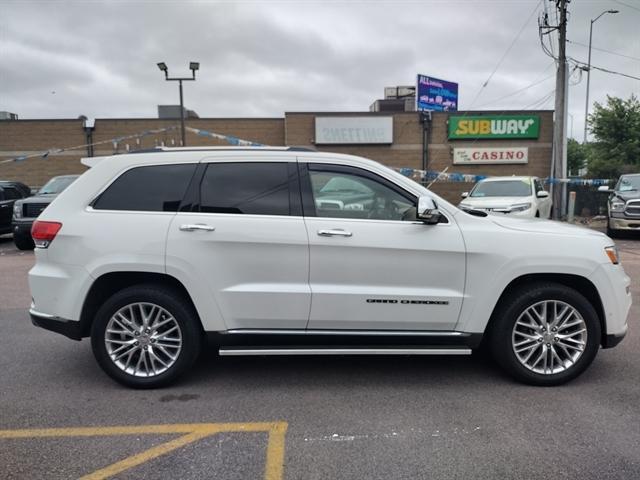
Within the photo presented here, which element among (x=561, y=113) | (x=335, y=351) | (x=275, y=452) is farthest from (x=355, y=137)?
(x=275, y=452)

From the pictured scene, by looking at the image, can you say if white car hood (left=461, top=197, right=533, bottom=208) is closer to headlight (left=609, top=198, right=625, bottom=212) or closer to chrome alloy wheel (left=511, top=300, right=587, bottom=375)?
headlight (left=609, top=198, right=625, bottom=212)

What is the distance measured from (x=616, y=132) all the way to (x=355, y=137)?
14.1 metres

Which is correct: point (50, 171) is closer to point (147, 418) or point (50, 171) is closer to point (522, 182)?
point (522, 182)

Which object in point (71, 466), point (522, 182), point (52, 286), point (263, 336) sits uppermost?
point (522, 182)

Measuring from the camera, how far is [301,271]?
12.8 ft

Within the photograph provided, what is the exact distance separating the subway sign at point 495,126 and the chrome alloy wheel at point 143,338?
A: 2295cm

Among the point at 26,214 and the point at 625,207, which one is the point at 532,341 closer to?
the point at 26,214

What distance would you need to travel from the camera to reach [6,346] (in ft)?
16.7

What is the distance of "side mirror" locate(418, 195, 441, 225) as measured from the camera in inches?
148

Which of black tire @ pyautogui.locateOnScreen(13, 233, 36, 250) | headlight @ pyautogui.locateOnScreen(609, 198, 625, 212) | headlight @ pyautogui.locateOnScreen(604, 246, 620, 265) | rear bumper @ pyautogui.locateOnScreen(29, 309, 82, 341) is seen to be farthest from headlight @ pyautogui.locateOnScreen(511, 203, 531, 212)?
black tire @ pyautogui.locateOnScreen(13, 233, 36, 250)

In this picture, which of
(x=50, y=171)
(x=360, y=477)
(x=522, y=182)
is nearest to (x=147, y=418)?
(x=360, y=477)

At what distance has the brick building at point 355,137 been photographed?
976 inches

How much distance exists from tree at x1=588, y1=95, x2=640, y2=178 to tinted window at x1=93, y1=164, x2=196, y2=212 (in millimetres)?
25189

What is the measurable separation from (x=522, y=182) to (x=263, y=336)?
11531 millimetres
